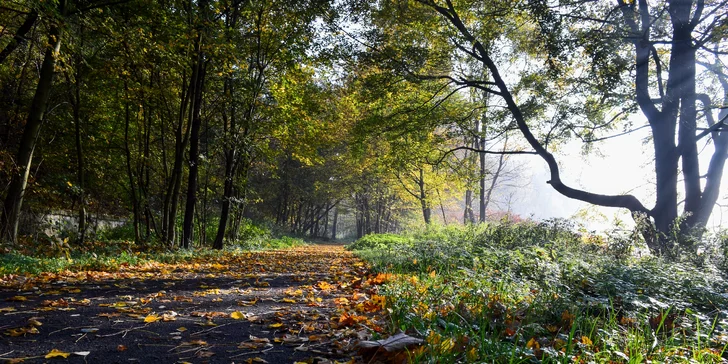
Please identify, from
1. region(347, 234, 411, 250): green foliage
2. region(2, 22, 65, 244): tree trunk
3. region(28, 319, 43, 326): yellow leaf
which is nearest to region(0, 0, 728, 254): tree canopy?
region(2, 22, 65, 244): tree trunk

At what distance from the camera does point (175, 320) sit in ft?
11.1

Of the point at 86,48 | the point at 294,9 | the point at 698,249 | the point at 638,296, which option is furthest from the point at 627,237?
the point at 86,48

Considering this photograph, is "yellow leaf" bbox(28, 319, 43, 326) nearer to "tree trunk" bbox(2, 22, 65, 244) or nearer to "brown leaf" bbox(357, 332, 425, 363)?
"brown leaf" bbox(357, 332, 425, 363)

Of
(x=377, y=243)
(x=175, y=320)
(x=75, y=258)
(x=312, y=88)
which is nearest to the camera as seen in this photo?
(x=175, y=320)

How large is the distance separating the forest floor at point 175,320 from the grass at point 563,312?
56cm

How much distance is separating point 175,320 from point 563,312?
3.24 metres

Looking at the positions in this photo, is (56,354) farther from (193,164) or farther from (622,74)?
(622,74)

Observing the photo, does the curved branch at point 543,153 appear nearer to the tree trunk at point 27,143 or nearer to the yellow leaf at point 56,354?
the tree trunk at point 27,143

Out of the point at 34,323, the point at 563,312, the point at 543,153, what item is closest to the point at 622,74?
the point at 543,153

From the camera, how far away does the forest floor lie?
8.39 ft

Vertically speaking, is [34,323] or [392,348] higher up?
[392,348]

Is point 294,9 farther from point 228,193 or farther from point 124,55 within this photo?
point 228,193

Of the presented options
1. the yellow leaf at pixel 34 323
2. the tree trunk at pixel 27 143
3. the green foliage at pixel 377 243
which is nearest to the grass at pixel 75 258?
the tree trunk at pixel 27 143

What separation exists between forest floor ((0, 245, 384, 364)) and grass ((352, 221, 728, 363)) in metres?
0.56
